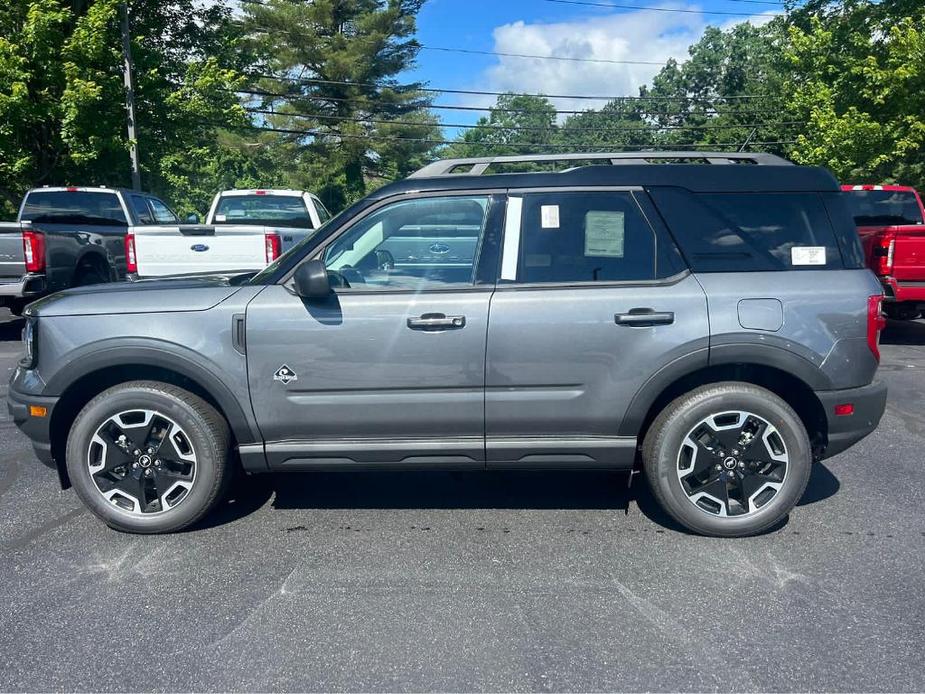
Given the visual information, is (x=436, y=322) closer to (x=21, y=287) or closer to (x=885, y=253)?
→ (x=885, y=253)

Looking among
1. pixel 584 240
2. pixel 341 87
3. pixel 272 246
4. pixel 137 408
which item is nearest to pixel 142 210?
pixel 272 246

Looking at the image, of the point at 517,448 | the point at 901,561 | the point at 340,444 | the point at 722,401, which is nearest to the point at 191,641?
the point at 340,444

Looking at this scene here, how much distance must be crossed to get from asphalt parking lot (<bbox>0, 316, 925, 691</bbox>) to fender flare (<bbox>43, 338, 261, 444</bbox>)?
66 cm

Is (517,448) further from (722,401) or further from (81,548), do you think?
(81,548)

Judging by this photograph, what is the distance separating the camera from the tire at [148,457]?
4211 millimetres

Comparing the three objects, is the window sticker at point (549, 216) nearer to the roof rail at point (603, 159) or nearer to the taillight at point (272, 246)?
the roof rail at point (603, 159)

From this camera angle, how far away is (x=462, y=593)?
12.0ft

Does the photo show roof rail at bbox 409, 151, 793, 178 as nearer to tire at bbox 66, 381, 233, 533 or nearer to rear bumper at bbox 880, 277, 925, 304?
tire at bbox 66, 381, 233, 533

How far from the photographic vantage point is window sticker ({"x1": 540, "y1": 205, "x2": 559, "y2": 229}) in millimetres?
4277

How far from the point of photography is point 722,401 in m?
4.14

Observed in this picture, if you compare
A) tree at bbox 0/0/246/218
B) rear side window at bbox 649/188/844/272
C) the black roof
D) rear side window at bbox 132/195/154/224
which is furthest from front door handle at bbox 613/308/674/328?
tree at bbox 0/0/246/218

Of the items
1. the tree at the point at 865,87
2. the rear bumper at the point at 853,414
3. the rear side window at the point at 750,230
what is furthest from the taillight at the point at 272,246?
the tree at the point at 865,87

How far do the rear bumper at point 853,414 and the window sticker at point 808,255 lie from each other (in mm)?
674

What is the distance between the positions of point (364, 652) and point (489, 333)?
Answer: 64.9 inches
